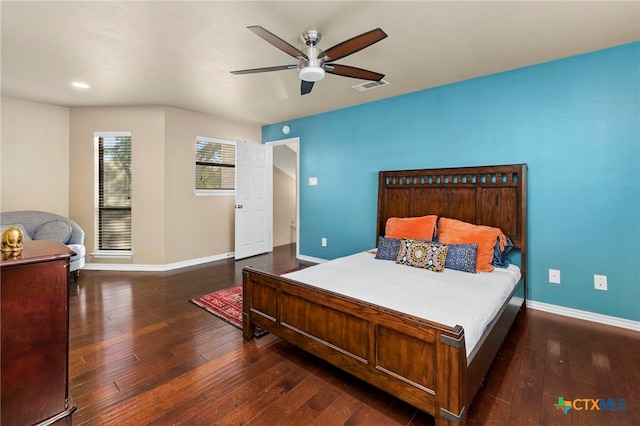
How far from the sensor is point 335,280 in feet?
7.41

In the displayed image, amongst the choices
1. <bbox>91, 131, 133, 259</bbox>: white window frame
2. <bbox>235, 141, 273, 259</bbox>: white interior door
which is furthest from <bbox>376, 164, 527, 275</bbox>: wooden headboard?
<bbox>91, 131, 133, 259</bbox>: white window frame

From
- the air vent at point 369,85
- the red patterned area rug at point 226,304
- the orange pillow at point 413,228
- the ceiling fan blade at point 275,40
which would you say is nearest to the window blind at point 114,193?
the red patterned area rug at point 226,304

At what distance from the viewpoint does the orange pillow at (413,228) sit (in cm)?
320

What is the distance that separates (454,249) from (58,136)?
18.3ft

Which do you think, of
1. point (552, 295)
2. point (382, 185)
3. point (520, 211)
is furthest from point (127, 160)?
point (552, 295)

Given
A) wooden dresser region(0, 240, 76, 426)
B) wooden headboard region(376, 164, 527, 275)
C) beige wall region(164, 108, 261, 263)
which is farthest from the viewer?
beige wall region(164, 108, 261, 263)

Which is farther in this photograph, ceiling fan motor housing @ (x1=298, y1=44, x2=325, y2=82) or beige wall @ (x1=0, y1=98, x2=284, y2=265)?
beige wall @ (x1=0, y1=98, x2=284, y2=265)

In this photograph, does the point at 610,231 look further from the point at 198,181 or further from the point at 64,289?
the point at 198,181

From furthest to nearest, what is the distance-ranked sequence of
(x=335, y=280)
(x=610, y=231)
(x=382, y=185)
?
1. (x=382, y=185)
2. (x=610, y=231)
3. (x=335, y=280)

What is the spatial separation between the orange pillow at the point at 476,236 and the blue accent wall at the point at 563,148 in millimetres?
552

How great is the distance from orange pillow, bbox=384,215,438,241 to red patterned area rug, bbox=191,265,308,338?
1793 mm

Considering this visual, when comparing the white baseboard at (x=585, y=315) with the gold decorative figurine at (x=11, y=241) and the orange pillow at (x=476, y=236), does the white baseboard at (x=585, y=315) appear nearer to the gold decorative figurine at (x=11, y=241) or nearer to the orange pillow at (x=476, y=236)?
the orange pillow at (x=476, y=236)

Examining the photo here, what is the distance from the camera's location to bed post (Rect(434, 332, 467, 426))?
4.39 ft

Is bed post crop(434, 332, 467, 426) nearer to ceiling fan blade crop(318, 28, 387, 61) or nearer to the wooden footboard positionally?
the wooden footboard
